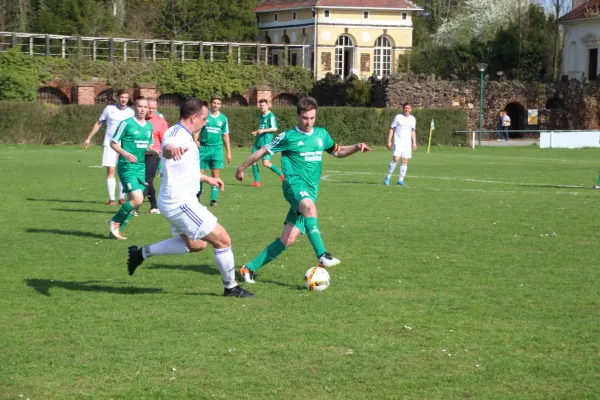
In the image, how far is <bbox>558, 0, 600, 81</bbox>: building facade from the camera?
67812mm

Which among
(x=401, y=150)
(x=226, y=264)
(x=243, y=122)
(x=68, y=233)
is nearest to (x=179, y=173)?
(x=226, y=264)

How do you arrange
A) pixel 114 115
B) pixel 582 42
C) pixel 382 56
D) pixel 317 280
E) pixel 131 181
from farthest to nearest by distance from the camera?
pixel 382 56 → pixel 582 42 → pixel 114 115 → pixel 131 181 → pixel 317 280

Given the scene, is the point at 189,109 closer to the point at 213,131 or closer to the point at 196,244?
the point at 196,244

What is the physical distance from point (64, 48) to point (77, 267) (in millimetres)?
51833

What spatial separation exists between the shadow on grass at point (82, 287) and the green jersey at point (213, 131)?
8.36m

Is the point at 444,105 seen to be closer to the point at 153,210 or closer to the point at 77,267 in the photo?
the point at 153,210

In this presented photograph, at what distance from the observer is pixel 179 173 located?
8695 millimetres

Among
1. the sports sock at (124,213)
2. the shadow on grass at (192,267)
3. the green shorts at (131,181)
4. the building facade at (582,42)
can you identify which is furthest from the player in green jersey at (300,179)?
the building facade at (582,42)

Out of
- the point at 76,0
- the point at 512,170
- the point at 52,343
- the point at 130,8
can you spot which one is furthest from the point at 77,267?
the point at 130,8

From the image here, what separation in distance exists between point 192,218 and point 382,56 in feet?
241

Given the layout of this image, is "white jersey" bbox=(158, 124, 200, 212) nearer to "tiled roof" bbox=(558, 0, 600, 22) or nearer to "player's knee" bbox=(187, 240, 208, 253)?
"player's knee" bbox=(187, 240, 208, 253)

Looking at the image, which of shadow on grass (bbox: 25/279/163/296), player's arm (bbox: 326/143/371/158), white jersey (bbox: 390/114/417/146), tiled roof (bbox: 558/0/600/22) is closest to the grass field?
shadow on grass (bbox: 25/279/163/296)

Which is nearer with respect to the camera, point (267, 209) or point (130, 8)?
point (267, 209)

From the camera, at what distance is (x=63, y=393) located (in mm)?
6191
